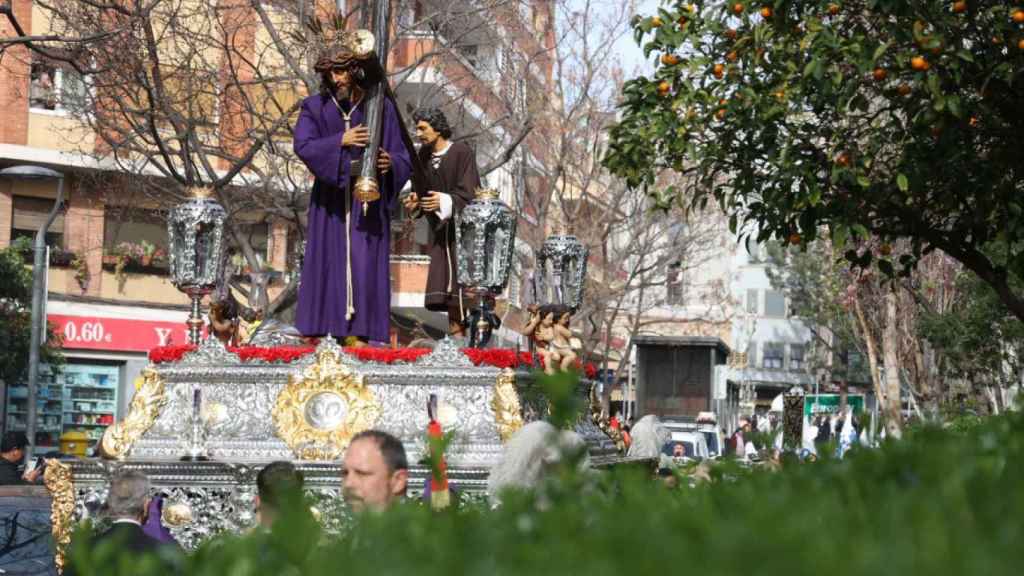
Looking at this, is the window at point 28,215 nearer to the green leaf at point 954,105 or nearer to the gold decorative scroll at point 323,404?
the gold decorative scroll at point 323,404

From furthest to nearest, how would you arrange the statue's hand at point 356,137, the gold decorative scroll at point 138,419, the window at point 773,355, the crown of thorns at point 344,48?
1. the window at point 773,355
2. the crown of thorns at point 344,48
3. the statue's hand at point 356,137
4. the gold decorative scroll at point 138,419

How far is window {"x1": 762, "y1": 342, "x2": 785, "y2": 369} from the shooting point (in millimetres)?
92062

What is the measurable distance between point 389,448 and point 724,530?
364cm

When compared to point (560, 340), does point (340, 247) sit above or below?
above

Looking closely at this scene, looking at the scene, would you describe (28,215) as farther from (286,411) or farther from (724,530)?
(724,530)

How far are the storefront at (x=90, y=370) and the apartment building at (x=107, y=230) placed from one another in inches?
0.8

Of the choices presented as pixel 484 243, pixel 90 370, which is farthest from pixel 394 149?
pixel 90 370

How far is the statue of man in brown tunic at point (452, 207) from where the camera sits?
509 inches

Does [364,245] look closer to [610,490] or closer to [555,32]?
[610,490]

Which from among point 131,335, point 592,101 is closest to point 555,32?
point 592,101

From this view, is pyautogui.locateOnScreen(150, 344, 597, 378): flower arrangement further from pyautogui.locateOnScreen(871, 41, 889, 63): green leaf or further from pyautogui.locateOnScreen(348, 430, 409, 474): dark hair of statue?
pyautogui.locateOnScreen(348, 430, 409, 474): dark hair of statue

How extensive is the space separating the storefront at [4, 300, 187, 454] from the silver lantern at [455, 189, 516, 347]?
76.3 ft

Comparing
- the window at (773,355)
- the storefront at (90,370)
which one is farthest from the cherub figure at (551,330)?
the window at (773,355)

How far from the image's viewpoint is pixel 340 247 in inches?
481
